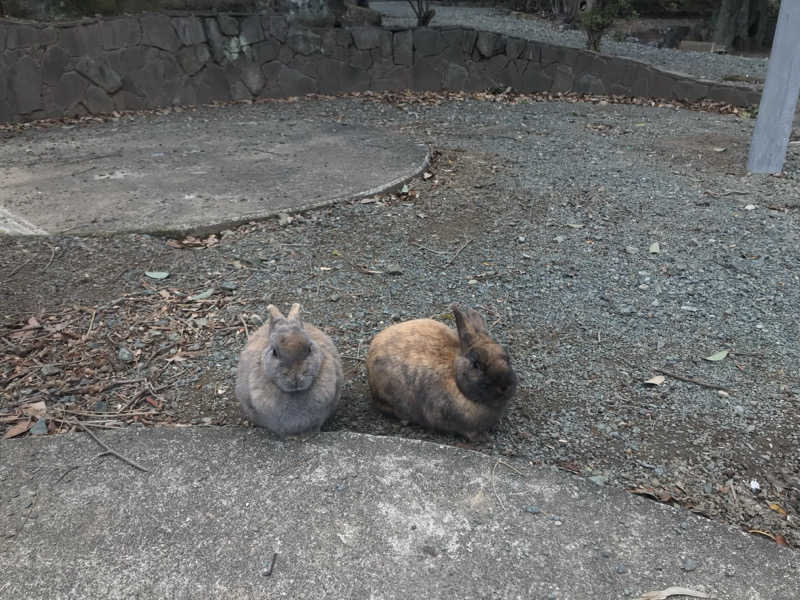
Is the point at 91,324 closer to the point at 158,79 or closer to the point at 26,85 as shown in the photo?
the point at 26,85

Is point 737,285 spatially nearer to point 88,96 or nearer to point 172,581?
point 172,581

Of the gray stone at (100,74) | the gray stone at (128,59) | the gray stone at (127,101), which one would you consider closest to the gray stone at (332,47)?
the gray stone at (128,59)

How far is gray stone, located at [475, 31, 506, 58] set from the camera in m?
9.71

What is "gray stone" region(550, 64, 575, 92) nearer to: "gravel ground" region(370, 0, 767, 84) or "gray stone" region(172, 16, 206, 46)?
"gravel ground" region(370, 0, 767, 84)

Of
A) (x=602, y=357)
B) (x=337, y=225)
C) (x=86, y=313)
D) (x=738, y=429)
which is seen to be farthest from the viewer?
(x=337, y=225)

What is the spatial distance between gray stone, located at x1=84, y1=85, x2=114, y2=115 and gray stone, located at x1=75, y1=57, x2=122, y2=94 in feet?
0.24

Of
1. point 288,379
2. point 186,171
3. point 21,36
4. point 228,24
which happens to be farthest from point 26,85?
point 288,379

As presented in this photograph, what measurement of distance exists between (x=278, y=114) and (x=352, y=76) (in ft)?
5.31

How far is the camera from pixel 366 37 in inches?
370

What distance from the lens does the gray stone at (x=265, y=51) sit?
9094 millimetres

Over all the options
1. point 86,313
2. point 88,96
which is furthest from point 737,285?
point 88,96

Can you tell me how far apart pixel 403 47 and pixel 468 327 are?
25.1 ft

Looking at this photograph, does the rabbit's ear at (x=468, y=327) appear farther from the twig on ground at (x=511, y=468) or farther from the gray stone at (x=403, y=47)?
the gray stone at (x=403, y=47)

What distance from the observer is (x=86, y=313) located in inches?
158
